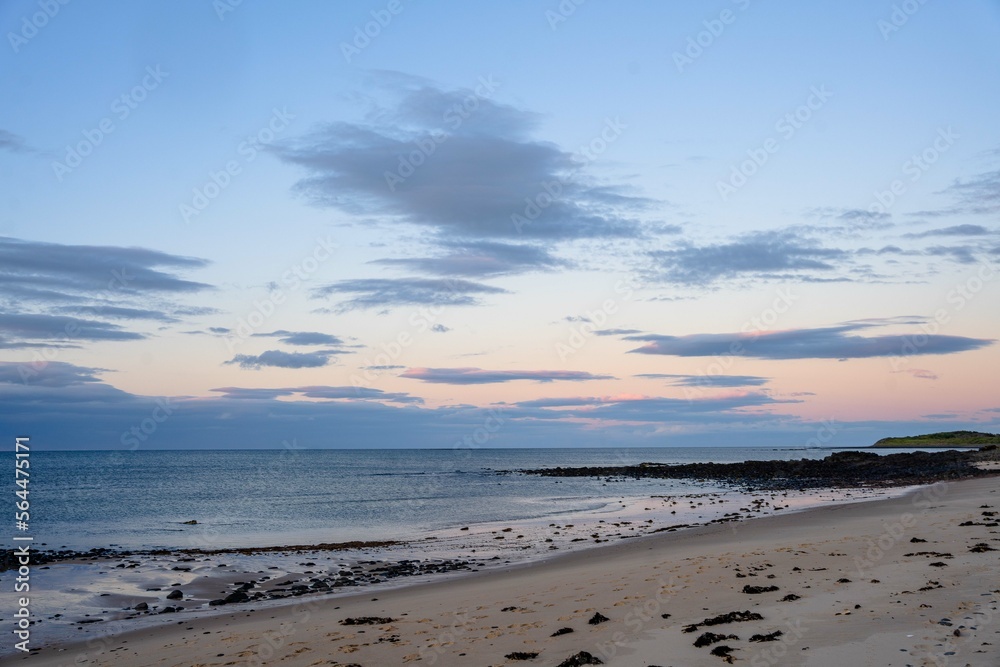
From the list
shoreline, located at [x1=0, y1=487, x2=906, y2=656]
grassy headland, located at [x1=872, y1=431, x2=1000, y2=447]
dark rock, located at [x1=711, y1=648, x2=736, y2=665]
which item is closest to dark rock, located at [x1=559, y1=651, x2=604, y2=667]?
dark rock, located at [x1=711, y1=648, x2=736, y2=665]

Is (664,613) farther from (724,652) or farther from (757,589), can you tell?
(724,652)

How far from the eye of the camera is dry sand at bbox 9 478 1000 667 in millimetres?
9539

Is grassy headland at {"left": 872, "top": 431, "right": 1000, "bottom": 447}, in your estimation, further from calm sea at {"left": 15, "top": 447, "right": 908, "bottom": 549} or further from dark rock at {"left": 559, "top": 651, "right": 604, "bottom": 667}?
dark rock at {"left": 559, "top": 651, "right": 604, "bottom": 667}

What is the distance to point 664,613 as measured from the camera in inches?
481

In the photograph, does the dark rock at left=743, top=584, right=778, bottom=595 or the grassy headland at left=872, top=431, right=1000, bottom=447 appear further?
the grassy headland at left=872, top=431, right=1000, bottom=447

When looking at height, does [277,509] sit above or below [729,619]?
below

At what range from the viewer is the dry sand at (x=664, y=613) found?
9.54m

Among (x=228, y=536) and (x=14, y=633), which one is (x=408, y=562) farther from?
(x=228, y=536)

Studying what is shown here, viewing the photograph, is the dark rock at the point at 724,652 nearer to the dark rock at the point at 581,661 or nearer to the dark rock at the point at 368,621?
the dark rock at the point at 581,661

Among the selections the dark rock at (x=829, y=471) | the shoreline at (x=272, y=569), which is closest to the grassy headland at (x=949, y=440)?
the dark rock at (x=829, y=471)

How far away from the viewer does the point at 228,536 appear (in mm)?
33375

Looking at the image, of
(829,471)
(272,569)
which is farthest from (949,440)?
(272,569)

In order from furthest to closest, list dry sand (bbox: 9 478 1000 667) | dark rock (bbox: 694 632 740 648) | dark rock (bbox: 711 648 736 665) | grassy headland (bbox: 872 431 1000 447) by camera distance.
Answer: grassy headland (bbox: 872 431 1000 447)
dark rock (bbox: 694 632 740 648)
dry sand (bbox: 9 478 1000 667)
dark rock (bbox: 711 648 736 665)

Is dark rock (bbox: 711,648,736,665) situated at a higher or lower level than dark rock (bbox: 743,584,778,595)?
higher
